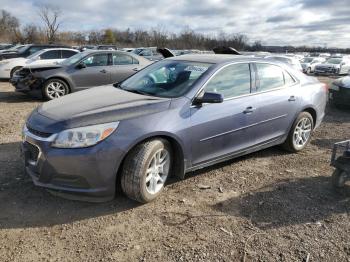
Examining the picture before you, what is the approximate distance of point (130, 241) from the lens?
123 inches

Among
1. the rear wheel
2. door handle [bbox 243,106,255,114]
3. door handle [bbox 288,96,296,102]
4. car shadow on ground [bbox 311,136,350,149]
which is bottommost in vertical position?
car shadow on ground [bbox 311,136,350,149]

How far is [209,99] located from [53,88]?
22.3ft

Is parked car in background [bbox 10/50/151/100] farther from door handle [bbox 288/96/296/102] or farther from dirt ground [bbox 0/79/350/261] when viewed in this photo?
door handle [bbox 288/96/296/102]

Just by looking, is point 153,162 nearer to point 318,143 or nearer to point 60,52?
point 318,143

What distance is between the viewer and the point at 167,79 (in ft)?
14.9

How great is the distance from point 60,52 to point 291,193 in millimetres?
11375

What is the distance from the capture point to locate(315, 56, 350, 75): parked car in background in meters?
26.0

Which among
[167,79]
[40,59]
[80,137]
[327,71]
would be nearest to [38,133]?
[80,137]

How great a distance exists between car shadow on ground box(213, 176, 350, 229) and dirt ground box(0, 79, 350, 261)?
0.01 m

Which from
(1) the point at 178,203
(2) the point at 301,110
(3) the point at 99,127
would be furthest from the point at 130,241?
(2) the point at 301,110

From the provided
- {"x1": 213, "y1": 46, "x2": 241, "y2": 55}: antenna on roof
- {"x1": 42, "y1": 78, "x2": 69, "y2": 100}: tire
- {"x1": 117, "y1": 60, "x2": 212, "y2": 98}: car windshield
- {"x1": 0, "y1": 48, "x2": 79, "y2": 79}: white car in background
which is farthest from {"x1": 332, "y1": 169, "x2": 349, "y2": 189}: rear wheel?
{"x1": 0, "y1": 48, "x2": 79, "y2": 79}: white car in background

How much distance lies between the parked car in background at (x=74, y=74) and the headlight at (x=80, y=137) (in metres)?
6.65

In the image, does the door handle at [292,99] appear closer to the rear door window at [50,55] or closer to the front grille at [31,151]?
the front grille at [31,151]

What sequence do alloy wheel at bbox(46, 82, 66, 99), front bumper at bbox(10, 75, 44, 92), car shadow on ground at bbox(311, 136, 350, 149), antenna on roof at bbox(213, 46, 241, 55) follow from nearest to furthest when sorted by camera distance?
antenna on roof at bbox(213, 46, 241, 55), car shadow on ground at bbox(311, 136, 350, 149), front bumper at bbox(10, 75, 44, 92), alloy wheel at bbox(46, 82, 66, 99)
